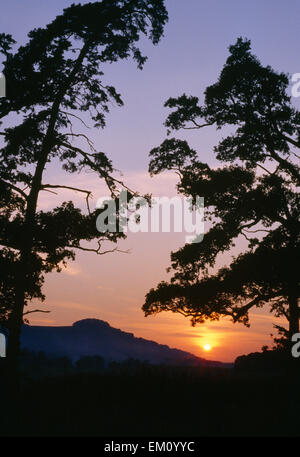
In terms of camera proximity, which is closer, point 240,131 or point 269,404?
point 269,404

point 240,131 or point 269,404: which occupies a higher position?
point 240,131

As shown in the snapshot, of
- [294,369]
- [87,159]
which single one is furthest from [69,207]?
[294,369]

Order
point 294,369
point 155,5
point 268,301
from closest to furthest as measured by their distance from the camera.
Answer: point 294,369
point 155,5
point 268,301

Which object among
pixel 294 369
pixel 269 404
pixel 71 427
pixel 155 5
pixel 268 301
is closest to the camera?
pixel 71 427

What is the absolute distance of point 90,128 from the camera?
1834 centimetres

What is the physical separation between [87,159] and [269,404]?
11.0 metres

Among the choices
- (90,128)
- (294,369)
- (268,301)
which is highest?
(90,128)
